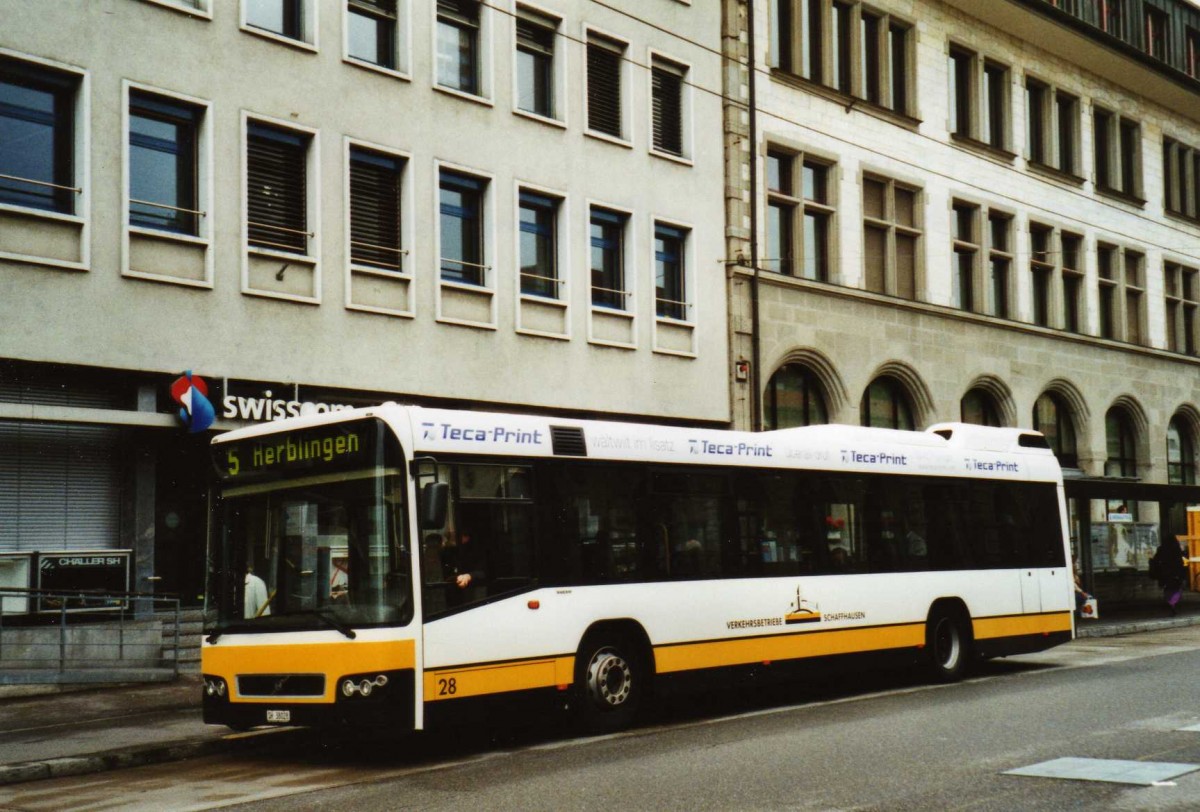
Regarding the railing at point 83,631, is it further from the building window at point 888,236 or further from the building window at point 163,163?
the building window at point 888,236

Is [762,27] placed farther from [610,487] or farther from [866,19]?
[610,487]

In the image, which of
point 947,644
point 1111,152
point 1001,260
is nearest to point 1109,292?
point 1111,152

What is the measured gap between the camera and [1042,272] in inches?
1420

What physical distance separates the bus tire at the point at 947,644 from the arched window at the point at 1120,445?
74.1 ft

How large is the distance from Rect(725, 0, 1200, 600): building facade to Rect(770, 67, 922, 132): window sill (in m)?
0.05

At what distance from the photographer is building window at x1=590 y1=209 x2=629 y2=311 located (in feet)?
80.5

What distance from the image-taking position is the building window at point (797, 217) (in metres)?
28.2

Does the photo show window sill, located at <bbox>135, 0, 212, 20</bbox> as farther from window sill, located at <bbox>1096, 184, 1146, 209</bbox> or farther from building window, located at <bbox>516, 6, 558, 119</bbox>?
window sill, located at <bbox>1096, 184, 1146, 209</bbox>

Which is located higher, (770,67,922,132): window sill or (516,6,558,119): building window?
(770,67,922,132): window sill

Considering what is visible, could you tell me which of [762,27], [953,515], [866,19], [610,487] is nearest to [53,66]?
[610,487]

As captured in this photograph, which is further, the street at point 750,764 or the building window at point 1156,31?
the building window at point 1156,31

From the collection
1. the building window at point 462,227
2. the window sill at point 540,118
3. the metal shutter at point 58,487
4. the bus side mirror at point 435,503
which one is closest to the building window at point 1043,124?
the window sill at point 540,118

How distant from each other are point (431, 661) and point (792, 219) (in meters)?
19.3

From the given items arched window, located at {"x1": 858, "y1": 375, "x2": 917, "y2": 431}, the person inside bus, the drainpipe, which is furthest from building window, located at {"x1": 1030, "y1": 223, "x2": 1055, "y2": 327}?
the person inside bus
